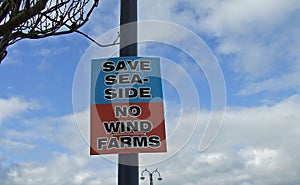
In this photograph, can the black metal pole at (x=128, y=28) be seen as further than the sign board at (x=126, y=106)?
Yes

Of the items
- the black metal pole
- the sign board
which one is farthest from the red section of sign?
the black metal pole

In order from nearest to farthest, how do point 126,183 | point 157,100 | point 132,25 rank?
1. point 126,183
2. point 157,100
3. point 132,25

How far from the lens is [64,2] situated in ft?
5.25

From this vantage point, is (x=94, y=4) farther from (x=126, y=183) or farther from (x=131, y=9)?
(x=126, y=183)

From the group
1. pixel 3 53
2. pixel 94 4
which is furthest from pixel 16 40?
pixel 94 4

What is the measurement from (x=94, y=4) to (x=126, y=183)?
79cm

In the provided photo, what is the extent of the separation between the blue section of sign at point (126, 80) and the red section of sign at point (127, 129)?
0.03m

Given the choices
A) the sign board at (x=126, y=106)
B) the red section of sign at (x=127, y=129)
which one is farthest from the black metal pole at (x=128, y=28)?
the red section of sign at (x=127, y=129)

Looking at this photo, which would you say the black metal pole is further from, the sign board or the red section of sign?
the red section of sign

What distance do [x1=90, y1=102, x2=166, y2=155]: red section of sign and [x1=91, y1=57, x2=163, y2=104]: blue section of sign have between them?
0.09 ft

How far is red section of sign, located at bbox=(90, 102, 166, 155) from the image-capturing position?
1324 mm

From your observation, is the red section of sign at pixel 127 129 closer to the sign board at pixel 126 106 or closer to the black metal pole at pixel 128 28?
the sign board at pixel 126 106

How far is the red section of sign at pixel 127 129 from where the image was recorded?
4.34ft

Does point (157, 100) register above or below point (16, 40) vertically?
below
